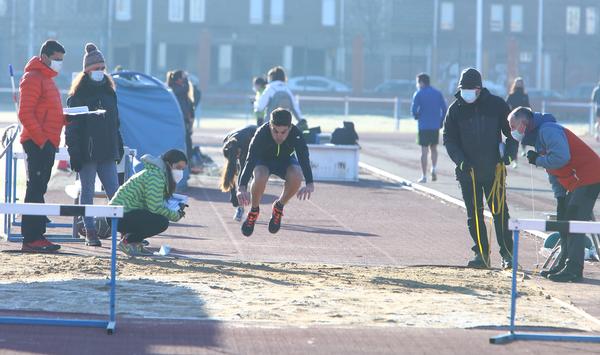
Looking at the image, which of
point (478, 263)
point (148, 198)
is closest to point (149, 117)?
point (148, 198)

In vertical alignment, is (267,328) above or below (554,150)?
below

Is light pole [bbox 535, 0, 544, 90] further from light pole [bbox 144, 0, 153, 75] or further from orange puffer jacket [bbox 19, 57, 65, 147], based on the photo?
orange puffer jacket [bbox 19, 57, 65, 147]

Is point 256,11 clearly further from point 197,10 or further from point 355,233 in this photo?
point 355,233

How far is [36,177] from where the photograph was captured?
39.9ft

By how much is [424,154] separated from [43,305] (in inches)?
547

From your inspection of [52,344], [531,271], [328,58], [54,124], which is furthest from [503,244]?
[328,58]

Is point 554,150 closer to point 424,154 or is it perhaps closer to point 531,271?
point 531,271

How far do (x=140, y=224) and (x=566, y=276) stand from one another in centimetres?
386

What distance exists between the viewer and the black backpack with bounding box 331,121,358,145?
2273cm

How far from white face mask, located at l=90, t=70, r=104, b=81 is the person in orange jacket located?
21.4 inches

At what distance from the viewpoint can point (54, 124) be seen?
39.7ft

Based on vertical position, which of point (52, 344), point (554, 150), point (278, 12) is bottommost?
point (52, 344)

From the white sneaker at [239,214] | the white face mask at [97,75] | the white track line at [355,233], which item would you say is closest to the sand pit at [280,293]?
the white track line at [355,233]

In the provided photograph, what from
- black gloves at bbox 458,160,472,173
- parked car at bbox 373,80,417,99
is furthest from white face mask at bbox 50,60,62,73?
parked car at bbox 373,80,417,99
